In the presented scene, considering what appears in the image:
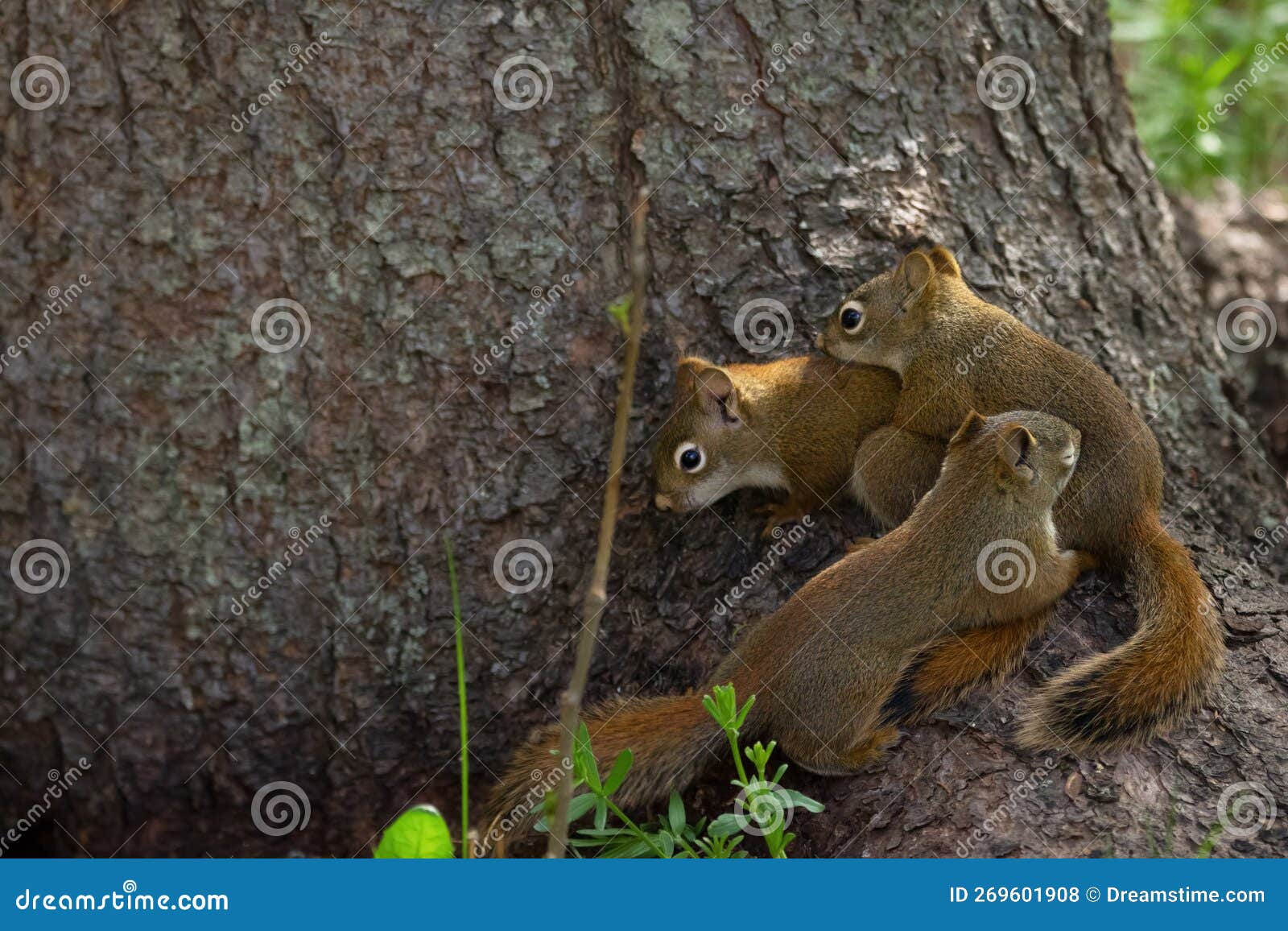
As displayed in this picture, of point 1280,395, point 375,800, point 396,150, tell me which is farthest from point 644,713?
point 1280,395

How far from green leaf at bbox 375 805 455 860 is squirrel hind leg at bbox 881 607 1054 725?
0.95 meters

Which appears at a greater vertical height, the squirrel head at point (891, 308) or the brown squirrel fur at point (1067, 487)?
the squirrel head at point (891, 308)

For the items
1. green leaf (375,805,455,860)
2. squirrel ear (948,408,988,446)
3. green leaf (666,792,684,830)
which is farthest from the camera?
squirrel ear (948,408,988,446)

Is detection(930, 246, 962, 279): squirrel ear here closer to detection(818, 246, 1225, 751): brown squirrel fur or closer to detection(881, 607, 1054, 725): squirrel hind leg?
detection(818, 246, 1225, 751): brown squirrel fur

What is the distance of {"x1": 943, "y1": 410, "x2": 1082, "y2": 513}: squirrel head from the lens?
8.41ft

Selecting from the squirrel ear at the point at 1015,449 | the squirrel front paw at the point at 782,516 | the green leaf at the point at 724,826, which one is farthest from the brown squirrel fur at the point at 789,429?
the green leaf at the point at 724,826

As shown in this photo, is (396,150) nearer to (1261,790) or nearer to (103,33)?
(103,33)

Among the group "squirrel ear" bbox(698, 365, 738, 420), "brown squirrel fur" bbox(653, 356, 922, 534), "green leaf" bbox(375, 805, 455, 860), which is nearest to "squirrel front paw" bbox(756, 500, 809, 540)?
"brown squirrel fur" bbox(653, 356, 922, 534)

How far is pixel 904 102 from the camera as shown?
3.01 metres

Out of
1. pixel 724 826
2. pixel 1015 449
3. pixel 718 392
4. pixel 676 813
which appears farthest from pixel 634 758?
pixel 1015 449

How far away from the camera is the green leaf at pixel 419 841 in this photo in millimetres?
2146

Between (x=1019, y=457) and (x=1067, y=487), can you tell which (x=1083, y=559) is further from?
(x=1019, y=457)

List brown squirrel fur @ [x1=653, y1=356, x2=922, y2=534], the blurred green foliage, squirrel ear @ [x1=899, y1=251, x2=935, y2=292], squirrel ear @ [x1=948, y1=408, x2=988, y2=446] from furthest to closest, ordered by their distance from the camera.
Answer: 1. the blurred green foliage
2. brown squirrel fur @ [x1=653, y1=356, x2=922, y2=534]
3. squirrel ear @ [x1=899, y1=251, x2=935, y2=292]
4. squirrel ear @ [x1=948, y1=408, x2=988, y2=446]

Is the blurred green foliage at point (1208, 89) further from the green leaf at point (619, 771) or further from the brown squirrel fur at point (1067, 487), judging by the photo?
the green leaf at point (619, 771)
